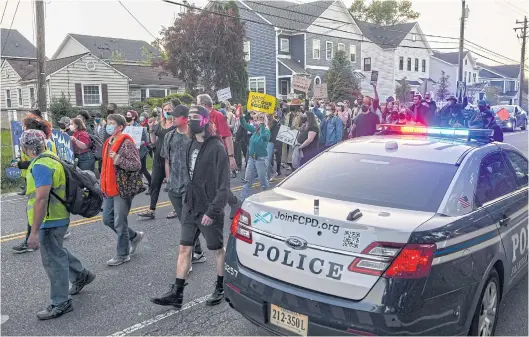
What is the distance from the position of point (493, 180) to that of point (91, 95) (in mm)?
32383

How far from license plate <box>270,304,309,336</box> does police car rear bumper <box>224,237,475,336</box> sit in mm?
25

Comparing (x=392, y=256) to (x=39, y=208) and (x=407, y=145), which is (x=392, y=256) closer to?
(x=407, y=145)

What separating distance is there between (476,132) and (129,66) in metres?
38.5

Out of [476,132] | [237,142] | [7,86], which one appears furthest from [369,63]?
[476,132]

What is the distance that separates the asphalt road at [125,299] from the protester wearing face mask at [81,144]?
1.63 metres

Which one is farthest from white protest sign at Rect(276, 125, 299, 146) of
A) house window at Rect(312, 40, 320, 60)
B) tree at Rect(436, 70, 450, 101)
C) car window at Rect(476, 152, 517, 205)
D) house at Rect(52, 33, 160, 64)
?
house at Rect(52, 33, 160, 64)

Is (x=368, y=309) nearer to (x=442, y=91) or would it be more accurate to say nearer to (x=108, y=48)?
(x=442, y=91)

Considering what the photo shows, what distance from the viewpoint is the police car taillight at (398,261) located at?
2.72m

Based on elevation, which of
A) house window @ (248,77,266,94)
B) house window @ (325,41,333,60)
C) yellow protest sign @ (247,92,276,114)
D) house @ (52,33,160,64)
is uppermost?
house @ (52,33,160,64)

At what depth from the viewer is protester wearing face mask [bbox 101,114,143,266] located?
5.32 m

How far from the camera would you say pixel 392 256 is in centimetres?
275

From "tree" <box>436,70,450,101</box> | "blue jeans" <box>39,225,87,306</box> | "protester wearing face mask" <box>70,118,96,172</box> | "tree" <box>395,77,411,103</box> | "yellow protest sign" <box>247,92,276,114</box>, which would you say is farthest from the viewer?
"tree" <box>395,77,411,103</box>

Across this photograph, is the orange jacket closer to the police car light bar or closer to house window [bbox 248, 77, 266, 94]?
the police car light bar

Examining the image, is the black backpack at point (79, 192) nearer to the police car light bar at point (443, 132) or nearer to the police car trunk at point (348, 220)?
the police car trunk at point (348, 220)
